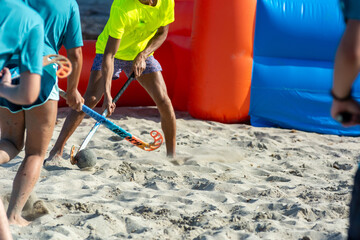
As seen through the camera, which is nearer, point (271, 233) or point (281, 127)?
point (271, 233)

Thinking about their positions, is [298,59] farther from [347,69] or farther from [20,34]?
[347,69]

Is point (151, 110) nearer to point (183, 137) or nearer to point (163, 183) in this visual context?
point (183, 137)

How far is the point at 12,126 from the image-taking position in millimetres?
2971

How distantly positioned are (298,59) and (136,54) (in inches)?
89.1

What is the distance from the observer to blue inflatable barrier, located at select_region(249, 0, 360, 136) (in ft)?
19.8

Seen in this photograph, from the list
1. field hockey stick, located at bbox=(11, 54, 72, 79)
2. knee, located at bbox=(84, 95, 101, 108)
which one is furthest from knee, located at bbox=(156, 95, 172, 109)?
field hockey stick, located at bbox=(11, 54, 72, 79)

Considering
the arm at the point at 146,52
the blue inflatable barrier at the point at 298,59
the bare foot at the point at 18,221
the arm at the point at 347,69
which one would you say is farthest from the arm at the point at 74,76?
the blue inflatable barrier at the point at 298,59

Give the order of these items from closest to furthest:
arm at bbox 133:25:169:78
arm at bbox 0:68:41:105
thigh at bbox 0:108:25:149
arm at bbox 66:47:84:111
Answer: arm at bbox 0:68:41:105 → thigh at bbox 0:108:25:149 → arm at bbox 66:47:84:111 → arm at bbox 133:25:169:78

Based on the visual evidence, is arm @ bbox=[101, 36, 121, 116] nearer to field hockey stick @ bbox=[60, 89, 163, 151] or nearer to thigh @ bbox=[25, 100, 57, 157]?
field hockey stick @ bbox=[60, 89, 163, 151]

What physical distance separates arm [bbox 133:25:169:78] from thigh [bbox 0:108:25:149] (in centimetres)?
153

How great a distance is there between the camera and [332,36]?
606cm

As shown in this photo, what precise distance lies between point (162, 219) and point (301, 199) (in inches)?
39.9

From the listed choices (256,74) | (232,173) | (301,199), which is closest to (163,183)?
(232,173)

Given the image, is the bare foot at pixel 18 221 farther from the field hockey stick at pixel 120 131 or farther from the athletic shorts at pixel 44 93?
the field hockey stick at pixel 120 131
